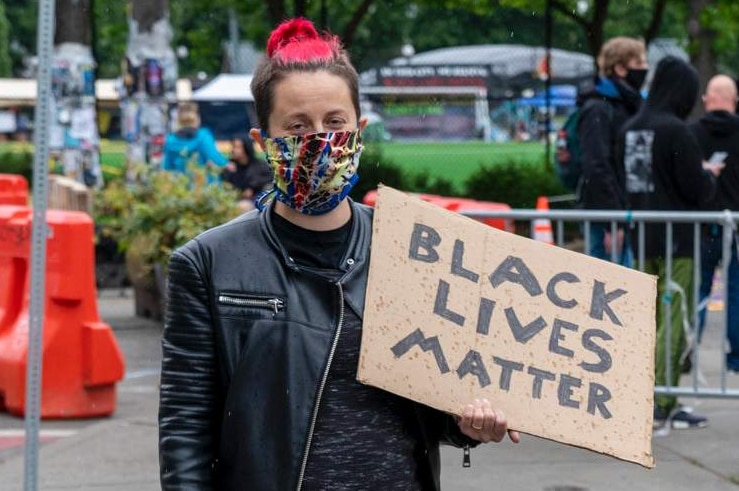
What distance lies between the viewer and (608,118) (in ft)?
28.8

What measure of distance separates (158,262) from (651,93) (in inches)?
173

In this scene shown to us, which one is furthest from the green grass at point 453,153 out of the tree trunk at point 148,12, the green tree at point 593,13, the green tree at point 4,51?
the green tree at point 4,51

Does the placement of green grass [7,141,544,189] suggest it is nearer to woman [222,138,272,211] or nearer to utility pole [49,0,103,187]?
utility pole [49,0,103,187]

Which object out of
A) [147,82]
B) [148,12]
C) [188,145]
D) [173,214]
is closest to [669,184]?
[173,214]

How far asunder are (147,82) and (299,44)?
1336 centimetres

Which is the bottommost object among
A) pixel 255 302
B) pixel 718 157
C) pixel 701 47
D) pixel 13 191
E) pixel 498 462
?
pixel 498 462

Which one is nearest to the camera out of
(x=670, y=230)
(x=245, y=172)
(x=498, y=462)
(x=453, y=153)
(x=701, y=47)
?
→ (x=498, y=462)

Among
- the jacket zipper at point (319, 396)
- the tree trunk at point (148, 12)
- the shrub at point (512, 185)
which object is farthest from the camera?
the shrub at point (512, 185)

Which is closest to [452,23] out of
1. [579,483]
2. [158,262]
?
[158,262]

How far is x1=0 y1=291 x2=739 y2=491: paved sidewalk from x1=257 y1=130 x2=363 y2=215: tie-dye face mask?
3.92 metres

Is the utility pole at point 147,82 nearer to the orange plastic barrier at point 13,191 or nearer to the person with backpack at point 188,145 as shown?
the person with backpack at point 188,145

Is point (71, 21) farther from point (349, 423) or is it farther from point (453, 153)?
point (453, 153)

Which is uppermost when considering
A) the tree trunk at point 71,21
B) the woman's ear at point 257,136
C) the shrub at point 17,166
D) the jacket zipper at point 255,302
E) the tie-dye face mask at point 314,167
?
the tree trunk at point 71,21

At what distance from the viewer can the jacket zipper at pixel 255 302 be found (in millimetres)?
2797
